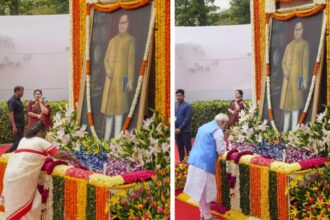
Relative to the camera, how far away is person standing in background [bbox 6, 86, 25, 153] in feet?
11.0

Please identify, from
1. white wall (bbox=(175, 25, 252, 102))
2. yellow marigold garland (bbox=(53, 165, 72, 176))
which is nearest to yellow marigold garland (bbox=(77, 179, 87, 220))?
yellow marigold garland (bbox=(53, 165, 72, 176))

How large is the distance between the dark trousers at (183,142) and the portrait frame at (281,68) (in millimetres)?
611

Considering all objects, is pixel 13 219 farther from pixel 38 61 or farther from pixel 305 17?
pixel 305 17

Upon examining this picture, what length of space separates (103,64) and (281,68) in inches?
52.6

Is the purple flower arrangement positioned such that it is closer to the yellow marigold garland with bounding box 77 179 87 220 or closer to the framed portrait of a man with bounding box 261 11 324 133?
the yellow marigold garland with bounding box 77 179 87 220

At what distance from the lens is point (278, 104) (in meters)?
3.49

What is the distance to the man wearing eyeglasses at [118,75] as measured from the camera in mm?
3311

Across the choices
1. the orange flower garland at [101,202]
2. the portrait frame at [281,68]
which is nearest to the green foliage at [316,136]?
the portrait frame at [281,68]

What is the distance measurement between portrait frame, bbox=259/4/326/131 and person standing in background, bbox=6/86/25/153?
5.97 ft

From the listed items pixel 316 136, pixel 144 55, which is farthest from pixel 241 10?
pixel 316 136

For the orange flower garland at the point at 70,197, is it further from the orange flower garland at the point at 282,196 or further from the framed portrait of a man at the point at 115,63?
the orange flower garland at the point at 282,196

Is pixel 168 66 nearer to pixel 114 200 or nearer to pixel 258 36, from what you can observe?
pixel 258 36

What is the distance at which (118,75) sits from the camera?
3344 mm

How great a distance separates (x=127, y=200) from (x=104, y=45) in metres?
1.14
